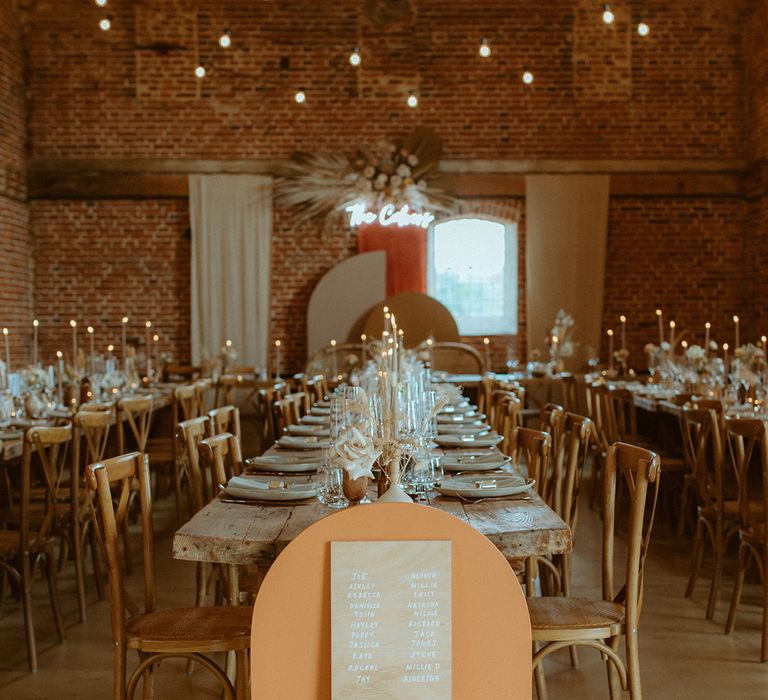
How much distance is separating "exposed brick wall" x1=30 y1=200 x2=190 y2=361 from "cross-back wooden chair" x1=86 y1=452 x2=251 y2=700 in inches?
315

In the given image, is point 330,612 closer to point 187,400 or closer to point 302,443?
point 302,443

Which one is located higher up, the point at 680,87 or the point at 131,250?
the point at 680,87

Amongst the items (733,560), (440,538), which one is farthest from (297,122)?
(440,538)

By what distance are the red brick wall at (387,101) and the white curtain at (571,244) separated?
0.22 metres

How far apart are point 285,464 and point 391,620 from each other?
1.48m

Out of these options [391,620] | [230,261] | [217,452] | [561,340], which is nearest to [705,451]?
[217,452]

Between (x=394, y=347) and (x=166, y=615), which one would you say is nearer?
(x=166, y=615)

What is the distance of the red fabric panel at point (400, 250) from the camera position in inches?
410

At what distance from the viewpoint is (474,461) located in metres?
3.53

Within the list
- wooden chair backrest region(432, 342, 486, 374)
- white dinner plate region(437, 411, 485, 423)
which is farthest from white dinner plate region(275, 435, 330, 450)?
wooden chair backrest region(432, 342, 486, 374)

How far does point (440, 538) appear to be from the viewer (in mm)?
2066

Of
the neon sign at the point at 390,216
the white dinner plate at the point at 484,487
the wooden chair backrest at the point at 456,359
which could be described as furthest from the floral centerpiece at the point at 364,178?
the white dinner plate at the point at 484,487

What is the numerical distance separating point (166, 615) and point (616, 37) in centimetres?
961

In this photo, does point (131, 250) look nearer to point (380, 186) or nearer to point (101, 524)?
point (380, 186)
